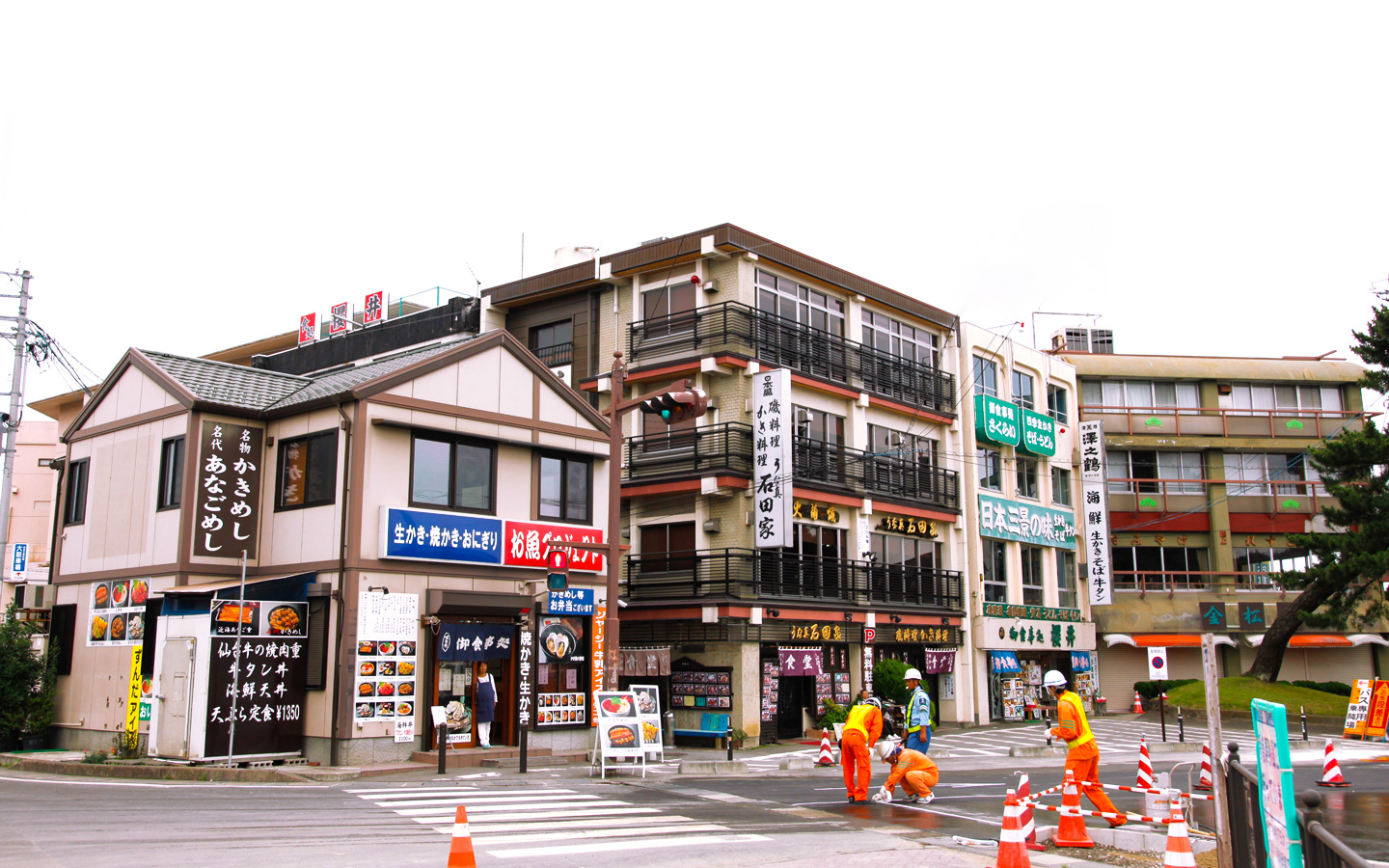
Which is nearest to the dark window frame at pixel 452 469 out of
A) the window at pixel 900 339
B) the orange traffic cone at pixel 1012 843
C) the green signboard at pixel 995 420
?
the orange traffic cone at pixel 1012 843

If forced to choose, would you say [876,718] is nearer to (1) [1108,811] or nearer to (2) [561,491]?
(1) [1108,811]

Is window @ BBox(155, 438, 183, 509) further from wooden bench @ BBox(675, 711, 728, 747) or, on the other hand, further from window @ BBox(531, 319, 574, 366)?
wooden bench @ BBox(675, 711, 728, 747)

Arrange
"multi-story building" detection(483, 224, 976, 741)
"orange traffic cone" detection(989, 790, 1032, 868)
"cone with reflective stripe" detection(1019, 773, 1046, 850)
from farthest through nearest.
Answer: "multi-story building" detection(483, 224, 976, 741)
"cone with reflective stripe" detection(1019, 773, 1046, 850)
"orange traffic cone" detection(989, 790, 1032, 868)

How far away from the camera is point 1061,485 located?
4400 centimetres

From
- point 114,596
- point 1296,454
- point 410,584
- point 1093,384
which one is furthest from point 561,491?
point 1296,454

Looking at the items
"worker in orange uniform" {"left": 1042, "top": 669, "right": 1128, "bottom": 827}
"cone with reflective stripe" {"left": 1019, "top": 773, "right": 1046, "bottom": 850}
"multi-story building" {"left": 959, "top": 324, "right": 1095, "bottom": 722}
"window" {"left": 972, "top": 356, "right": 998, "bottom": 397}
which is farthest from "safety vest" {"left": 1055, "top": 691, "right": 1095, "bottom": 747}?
"window" {"left": 972, "top": 356, "right": 998, "bottom": 397}

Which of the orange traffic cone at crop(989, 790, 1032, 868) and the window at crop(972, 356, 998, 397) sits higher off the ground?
the window at crop(972, 356, 998, 397)

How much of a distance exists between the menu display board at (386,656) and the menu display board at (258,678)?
54.6 inches

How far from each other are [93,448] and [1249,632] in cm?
4124

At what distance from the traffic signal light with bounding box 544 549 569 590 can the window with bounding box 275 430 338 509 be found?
177 inches

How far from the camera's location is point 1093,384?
162ft

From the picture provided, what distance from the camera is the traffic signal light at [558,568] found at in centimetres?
2212

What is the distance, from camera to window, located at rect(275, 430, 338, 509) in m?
21.4

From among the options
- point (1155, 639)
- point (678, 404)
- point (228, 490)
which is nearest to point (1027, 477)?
point (1155, 639)
